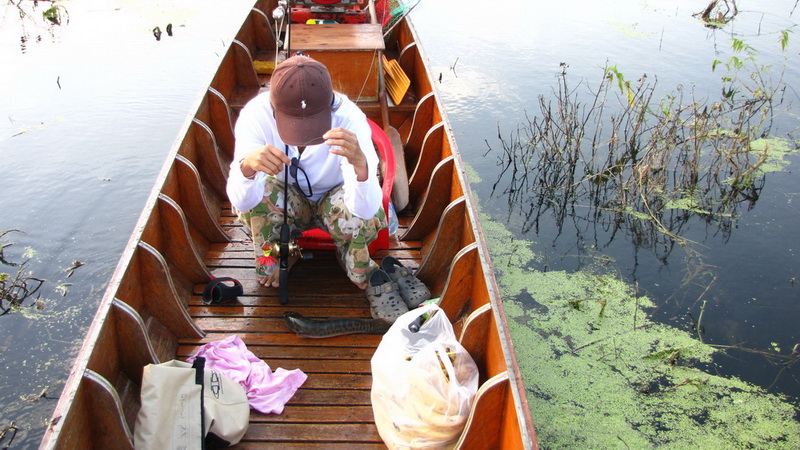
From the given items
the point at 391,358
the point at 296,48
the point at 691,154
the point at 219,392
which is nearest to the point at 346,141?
the point at 391,358

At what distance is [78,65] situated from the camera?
8016 millimetres

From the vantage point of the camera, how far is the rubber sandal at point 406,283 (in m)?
3.19

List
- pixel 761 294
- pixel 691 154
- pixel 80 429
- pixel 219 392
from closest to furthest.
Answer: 1. pixel 80 429
2. pixel 219 392
3. pixel 761 294
4. pixel 691 154

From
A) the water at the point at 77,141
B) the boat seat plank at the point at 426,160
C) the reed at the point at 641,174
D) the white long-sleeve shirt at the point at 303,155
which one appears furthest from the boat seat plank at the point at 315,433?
the reed at the point at 641,174

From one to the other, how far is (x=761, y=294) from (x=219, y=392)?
424 cm

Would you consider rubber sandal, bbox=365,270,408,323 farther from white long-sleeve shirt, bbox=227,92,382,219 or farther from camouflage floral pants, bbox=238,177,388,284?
white long-sleeve shirt, bbox=227,92,382,219

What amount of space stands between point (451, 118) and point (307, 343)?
192 inches

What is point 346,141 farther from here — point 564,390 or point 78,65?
point 78,65

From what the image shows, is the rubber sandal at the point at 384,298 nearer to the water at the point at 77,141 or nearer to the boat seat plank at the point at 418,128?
the boat seat plank at the point at 418,128

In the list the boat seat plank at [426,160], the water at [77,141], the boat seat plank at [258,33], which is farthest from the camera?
the boat seat plank at [258,33]

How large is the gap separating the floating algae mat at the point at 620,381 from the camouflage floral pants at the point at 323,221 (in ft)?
5.02

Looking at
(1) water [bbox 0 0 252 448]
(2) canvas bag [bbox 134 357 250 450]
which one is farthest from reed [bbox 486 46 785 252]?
(2) canvas bag [bbox 134 357 250 450]

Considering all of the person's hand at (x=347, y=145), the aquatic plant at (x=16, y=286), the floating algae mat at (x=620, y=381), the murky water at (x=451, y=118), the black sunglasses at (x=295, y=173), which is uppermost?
the person's hand at (x=347, y=145)

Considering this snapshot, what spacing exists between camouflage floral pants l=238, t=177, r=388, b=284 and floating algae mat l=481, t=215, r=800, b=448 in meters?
1.53
